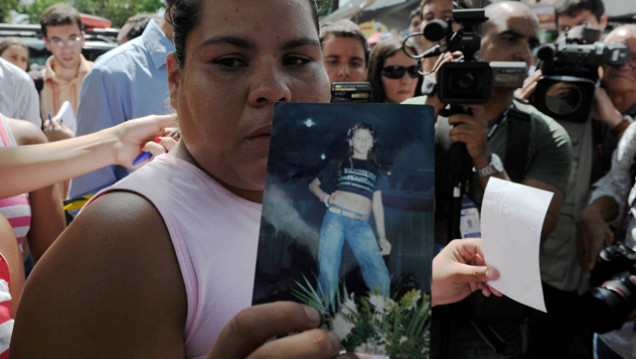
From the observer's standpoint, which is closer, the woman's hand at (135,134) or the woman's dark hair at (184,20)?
the woman's dark hair at (184,20)

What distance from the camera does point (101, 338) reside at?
834 mm

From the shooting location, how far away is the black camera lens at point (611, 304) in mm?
2289

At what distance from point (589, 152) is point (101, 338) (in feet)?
10.6

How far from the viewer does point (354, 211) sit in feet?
2.65

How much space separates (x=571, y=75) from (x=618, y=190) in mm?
800

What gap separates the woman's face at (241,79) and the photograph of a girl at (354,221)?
18 centimetres

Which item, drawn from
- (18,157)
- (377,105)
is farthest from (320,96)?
(18,157)

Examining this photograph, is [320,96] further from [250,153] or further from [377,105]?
[377,105]

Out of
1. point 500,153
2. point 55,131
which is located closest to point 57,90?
point 55,131

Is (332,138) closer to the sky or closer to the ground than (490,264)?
closer to the sky

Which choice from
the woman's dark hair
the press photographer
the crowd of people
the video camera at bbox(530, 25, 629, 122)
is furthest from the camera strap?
the woman's dark hair

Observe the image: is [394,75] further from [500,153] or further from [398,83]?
[500,153]

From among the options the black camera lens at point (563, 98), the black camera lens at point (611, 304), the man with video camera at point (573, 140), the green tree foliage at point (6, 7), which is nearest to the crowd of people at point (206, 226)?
the black camera lens at point (611, 304)

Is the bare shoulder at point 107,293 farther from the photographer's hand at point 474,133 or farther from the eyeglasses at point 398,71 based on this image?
the eyeglasses at point 398,71
